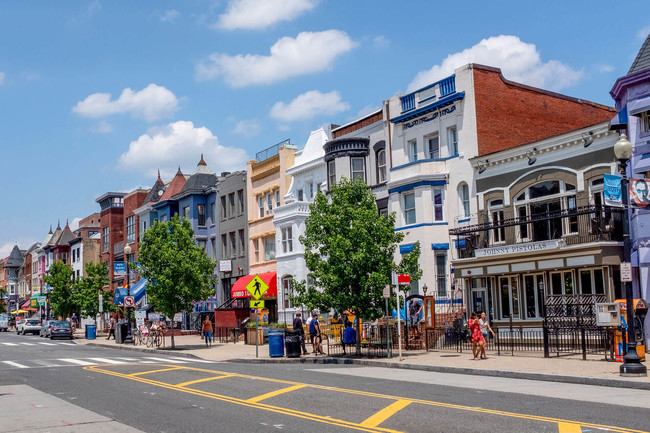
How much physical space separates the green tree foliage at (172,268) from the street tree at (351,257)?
10.7 m

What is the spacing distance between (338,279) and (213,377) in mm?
7861

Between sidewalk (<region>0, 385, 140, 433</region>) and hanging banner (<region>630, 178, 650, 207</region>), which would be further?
hanging banner (<region>630, 178, 650, 207</region>)

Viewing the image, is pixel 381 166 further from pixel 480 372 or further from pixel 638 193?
pixel 638 193

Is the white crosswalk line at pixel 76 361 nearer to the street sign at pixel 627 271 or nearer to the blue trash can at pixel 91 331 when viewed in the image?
the street sign at pixel 627 271

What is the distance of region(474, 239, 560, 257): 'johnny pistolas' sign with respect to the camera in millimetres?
28942

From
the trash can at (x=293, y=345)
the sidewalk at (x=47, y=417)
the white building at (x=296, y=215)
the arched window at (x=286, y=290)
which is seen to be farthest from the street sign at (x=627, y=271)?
the arched window at (x=286, y=290)

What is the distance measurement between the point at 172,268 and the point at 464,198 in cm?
1475

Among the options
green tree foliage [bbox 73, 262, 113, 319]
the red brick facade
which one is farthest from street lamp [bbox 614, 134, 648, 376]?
green tree foliage [bbox 73, 262, 113, 319]

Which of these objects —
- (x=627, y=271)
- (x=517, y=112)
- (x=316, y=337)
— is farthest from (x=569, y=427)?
(x=517, y=112)

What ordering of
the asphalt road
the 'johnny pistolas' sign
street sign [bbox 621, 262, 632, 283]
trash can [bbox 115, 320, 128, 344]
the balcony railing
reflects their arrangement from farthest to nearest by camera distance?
trash can [bbox 115, 320, 128, 344] < the 'johnny pistolas' sign < the balcony railing < street sign [bbox 621, 262, 632, 283] < the asphalt road

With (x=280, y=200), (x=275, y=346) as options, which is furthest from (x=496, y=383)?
(x=280, y=200)

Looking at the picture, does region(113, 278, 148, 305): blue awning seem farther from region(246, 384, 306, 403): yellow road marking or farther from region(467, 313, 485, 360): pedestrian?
region(246, 384, 306, 403): yellow road marking

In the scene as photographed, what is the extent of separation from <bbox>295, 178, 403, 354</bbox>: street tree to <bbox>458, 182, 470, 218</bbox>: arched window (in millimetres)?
8291

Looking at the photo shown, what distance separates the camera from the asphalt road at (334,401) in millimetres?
11547
